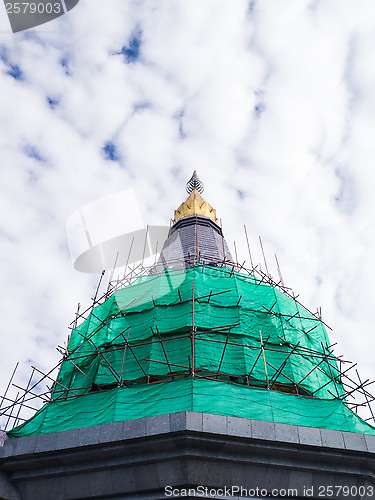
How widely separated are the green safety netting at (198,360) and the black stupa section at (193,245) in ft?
13.5

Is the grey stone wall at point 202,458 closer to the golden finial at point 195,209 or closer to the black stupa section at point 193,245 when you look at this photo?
the black stupa section at point 193,245

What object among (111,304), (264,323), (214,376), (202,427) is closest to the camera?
(202,427)

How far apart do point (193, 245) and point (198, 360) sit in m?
12.9

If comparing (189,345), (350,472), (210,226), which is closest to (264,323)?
(189,345)

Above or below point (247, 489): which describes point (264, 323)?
above

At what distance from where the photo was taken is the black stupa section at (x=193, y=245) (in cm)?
2488

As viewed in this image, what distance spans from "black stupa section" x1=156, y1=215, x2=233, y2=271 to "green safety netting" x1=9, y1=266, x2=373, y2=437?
4.13 meters

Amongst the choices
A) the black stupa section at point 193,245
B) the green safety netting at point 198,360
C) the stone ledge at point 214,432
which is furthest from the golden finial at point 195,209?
the stone ledge at point 214,432

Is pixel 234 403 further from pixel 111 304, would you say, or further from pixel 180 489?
pixel 111 304

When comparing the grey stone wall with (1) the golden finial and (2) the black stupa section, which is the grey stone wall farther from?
(1) the golden finial

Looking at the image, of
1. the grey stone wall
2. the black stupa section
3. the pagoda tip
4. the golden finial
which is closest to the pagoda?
the grey stone wall

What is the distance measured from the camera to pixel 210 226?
3102 centimetres

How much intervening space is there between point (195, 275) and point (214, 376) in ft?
18.8

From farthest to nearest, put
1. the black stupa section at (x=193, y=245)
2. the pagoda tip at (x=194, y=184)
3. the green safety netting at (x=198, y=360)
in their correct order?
the pagoda tip at (x=194, y=184), the black stupa section at (x=193, y=245), the green safety netting at (x=198, y=360)
